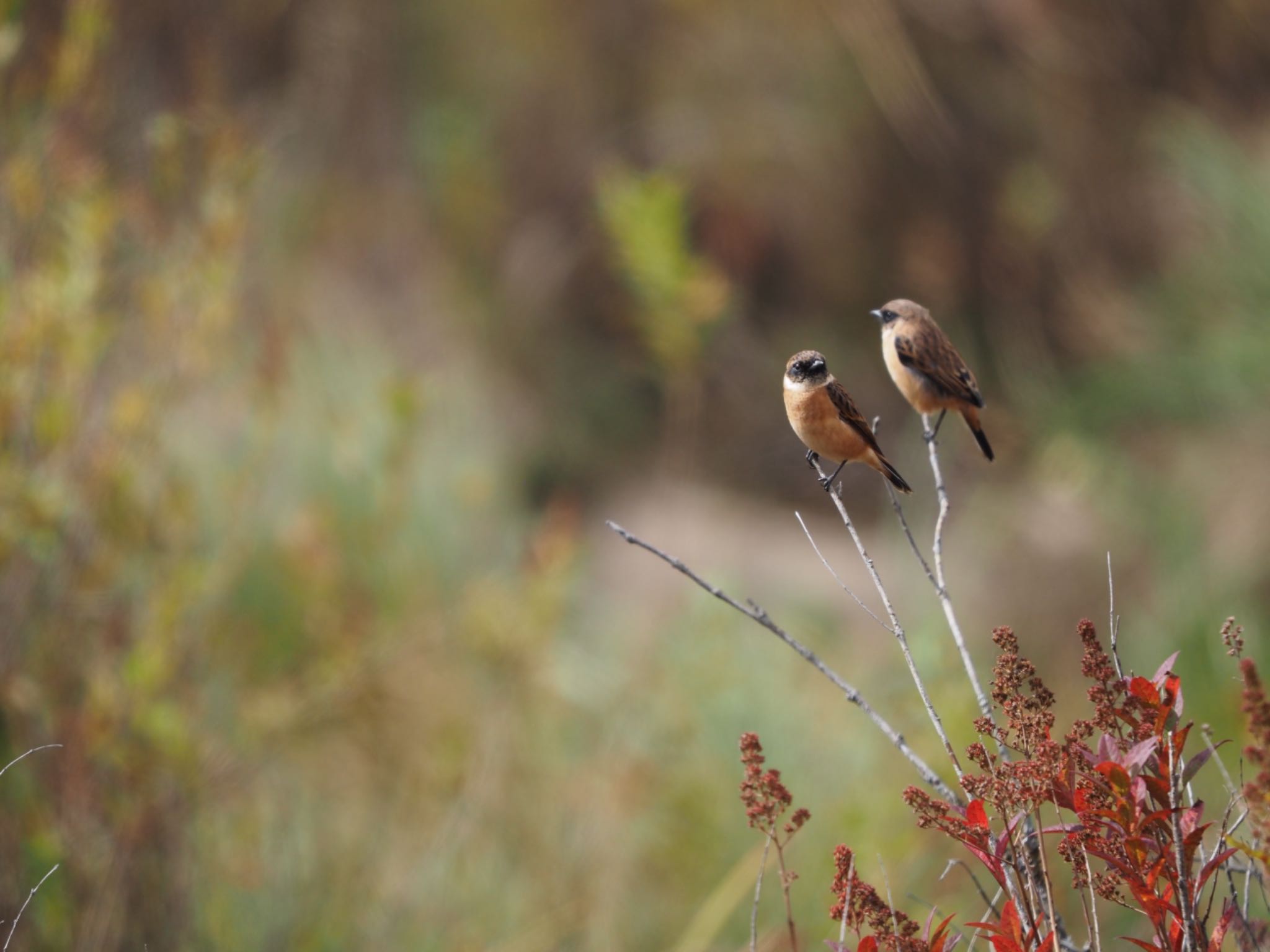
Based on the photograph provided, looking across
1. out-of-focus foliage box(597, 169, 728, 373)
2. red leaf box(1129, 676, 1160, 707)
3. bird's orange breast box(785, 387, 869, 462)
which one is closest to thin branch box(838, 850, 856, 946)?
red leaf box(1129, 676, 1160, 707)

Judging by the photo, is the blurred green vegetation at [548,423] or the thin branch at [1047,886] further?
the blurred green vegetation at [548,423]

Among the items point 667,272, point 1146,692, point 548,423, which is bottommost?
point 1146,692

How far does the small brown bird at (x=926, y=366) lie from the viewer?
1163 mm

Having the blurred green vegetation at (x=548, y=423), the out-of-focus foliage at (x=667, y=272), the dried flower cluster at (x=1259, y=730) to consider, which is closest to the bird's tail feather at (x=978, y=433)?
the dried flower cluster at (x=1259, y=730)

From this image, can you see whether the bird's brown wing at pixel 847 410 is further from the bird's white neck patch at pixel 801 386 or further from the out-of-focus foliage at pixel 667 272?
the out-of-focus foliage at pixel 667 272

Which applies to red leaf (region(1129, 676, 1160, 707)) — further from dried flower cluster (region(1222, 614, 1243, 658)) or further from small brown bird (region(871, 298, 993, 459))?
small brown bird (region(871, 298, 993, 459))

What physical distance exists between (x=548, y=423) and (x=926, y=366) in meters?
6.55

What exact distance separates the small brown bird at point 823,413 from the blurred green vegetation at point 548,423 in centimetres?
123

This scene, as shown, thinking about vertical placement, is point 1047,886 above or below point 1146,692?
below

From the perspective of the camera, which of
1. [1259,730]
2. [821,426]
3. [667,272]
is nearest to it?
[1259,730]

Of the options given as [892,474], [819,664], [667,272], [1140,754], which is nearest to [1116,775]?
[1140,754]

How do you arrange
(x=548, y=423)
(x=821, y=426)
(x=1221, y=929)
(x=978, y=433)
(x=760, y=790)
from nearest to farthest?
(x=1221, y=929) → (x=760, y=790) → (x=821, y=426) → (x=978, y=433) → (x=548, y=423)

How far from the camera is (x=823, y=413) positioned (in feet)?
3.87

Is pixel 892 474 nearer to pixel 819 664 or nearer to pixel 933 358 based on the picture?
pixel 933 358
